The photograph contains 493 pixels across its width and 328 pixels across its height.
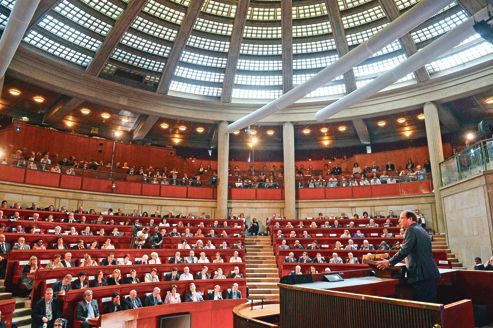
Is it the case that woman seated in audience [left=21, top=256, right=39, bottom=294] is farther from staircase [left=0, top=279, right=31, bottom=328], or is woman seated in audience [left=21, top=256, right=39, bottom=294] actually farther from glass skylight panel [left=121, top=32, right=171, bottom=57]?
glass skylight panel [left=121, top=32, right=171, bottom=57]

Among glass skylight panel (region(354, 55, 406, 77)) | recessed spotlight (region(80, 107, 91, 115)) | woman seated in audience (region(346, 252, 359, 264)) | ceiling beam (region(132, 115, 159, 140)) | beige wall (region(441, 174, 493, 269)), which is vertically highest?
glass skylight panel (region(354, 55, 406, 77))

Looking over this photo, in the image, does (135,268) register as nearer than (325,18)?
Yes

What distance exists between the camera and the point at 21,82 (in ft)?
58.4

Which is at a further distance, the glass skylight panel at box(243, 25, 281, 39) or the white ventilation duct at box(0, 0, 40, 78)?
the glass skylight panel at box(243, 25, 281, 39)

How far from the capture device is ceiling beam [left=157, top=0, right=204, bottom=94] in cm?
1831

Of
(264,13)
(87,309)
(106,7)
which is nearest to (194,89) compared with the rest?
(264,13)

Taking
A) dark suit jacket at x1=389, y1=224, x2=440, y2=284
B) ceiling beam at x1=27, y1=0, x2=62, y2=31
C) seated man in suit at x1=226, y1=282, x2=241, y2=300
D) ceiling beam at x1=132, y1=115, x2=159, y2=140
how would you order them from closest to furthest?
dark suit jacket at x1=389, y1=224, x2=440, y2=284, seated man in suit at x1=226, y1=282, x2=241, y2=300, ceiling beam at x1=27, y1=0, x2=62, y2=31, ceiling beam at x1=132, y1=115, x2=159, y2=140

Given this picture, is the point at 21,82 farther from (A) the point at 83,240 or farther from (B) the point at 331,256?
(B) the point at 331,256

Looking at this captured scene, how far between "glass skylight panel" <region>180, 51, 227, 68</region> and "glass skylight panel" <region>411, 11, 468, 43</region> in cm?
1052

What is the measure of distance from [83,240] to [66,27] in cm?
1101

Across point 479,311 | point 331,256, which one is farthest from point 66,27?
point 479,311

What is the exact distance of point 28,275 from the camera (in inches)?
344

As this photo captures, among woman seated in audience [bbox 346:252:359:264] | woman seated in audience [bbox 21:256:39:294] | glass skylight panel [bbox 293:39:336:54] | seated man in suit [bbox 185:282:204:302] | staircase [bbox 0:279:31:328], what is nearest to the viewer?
staircase [bbox 0:279:31:328]

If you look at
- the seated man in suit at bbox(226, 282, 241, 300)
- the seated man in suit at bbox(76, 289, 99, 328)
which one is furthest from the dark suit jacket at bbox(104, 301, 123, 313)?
the seated man in suit at bbox(226, 282, 241, 300)
